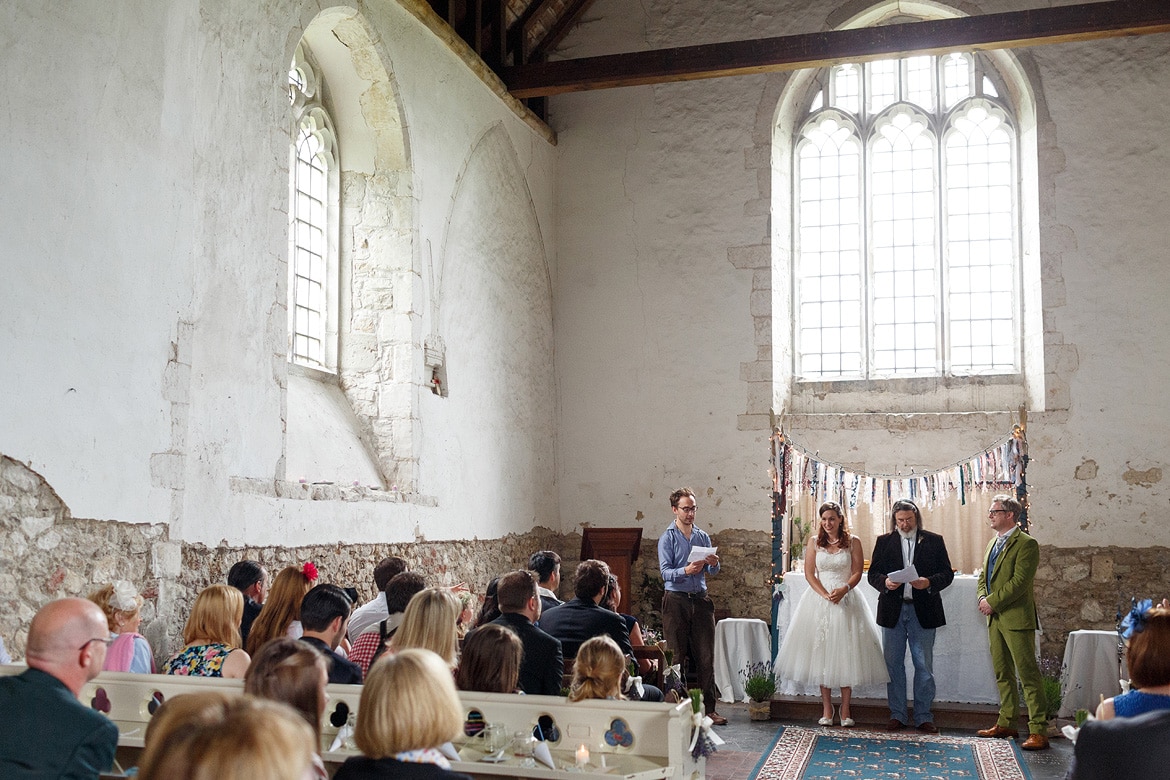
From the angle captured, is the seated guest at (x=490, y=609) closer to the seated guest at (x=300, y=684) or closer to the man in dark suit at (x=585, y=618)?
the man in dark suit at (x=585, y=618)

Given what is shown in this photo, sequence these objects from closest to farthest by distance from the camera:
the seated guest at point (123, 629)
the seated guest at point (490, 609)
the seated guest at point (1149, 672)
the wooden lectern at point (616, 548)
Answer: the seated guest at point (1149, 672), the seated guest at point (123, 629), the seated guest at point (490, 609), the wooden lectern at point (616, 548)

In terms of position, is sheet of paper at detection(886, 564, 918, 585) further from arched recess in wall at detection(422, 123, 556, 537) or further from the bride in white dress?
arched recess in wall at detection(422, 123, 556, 537)

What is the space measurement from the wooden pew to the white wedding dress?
12.1 feet

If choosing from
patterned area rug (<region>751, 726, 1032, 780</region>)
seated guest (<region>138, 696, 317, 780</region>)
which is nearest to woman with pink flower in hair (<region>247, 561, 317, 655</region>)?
patterned area rug (<region>751, 726, 1032, 780</region>)

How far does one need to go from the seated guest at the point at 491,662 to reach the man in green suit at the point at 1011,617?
4178 millimetres

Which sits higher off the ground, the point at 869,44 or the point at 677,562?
the point at 869,44

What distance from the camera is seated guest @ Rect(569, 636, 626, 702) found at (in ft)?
12.6

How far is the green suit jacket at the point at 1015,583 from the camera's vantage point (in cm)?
687

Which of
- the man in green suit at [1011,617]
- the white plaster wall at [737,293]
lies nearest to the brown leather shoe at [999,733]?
the man in green suit at [1011,617]

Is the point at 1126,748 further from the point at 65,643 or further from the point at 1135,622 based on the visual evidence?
the point at 65,643

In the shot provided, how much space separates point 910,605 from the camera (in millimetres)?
7328

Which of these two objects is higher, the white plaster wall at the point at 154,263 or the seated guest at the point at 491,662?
the white plaster wall at the point at 154,263

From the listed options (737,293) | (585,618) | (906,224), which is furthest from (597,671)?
(906,224)

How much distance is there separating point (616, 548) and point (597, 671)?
6.37 meters
